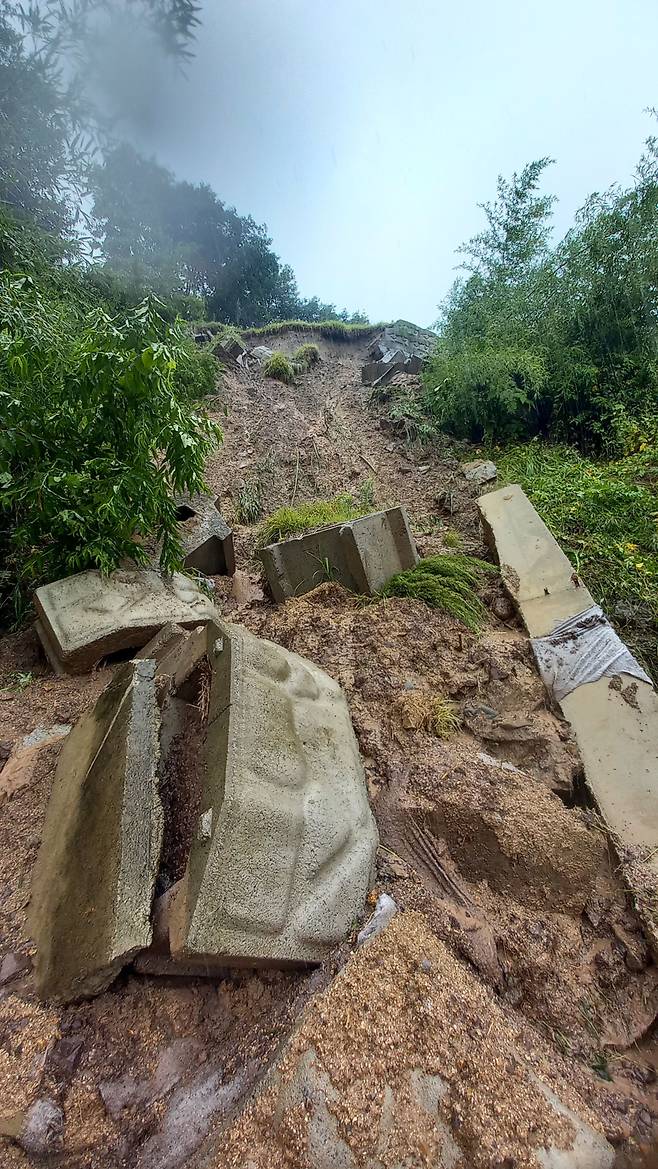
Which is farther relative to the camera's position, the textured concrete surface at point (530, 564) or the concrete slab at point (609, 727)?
the textured concrete surface at point (530, 564)

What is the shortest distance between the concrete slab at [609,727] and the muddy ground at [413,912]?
74mm

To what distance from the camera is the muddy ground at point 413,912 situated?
1.03 meters

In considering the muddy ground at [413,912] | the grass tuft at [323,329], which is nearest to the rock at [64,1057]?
the muddy ground at [413,912]

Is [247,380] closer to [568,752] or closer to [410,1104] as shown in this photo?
[568,752]

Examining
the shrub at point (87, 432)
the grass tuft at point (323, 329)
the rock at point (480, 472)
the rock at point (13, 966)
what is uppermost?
the grass tuft at point (323, 329)

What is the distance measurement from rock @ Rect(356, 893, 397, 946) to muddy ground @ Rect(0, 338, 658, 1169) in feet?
0.18

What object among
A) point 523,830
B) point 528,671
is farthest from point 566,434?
point 523,830

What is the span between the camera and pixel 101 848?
132 cm

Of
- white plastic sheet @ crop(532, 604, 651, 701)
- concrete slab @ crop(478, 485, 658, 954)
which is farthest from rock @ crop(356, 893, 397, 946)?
white plastic sheet @ crop(532, 604, 651, 701)

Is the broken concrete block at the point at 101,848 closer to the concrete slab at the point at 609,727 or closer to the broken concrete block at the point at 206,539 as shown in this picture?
the concrete slab at the point at 609,727

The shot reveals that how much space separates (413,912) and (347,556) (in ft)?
7.53

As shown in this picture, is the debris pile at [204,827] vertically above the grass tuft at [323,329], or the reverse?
the grass tuft at [323,329]

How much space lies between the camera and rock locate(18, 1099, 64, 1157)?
959 millimetres

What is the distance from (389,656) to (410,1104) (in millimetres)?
1777
